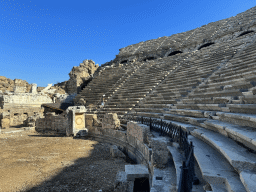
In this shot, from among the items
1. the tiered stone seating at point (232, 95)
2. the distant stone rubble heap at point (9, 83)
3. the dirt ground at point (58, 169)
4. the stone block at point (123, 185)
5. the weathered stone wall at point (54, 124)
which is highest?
the distant stone rubble heap at point (9, 83)

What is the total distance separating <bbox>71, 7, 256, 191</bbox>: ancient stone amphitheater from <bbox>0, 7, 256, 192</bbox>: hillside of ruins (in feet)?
0.05

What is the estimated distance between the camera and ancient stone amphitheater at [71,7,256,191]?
2.39 metres

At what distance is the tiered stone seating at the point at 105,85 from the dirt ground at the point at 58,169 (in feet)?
23.6

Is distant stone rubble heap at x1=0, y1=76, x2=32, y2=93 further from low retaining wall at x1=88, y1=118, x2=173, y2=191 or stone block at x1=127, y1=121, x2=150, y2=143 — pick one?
stone block at x1=127, y1=121, x2=150, y2=143

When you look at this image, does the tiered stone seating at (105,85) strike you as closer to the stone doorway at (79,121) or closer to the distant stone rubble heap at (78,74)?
the stone doorway at (79,121)

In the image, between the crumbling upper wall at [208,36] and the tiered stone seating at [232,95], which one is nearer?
the tiered stone seating at [232,95]

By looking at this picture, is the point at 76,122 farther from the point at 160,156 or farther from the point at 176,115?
the point at 160,156

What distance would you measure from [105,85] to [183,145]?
14.9 m

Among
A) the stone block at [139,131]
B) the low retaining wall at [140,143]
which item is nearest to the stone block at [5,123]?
the low retaining wall at [140,143]

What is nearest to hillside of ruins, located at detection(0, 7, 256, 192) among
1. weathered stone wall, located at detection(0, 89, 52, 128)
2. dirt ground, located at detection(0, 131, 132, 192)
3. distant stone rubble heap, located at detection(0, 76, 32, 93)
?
weathered stone wall, located at detection(0, 89, 52, 128)

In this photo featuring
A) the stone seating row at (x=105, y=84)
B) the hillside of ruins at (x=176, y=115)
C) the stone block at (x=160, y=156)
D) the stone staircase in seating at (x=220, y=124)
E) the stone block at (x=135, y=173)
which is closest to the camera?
the stone staircase in seating at (x=220, y=124)

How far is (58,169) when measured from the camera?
536 cm

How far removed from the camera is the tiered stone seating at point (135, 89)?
12.0 metres

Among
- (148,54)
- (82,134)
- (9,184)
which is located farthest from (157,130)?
(148,54)
